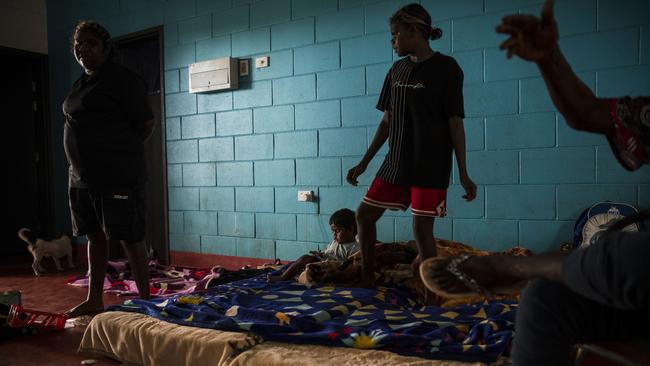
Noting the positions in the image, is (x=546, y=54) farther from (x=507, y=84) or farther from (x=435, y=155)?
(x=507, y=84)

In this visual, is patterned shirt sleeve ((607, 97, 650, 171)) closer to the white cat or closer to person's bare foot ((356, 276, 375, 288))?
person's bare foot ((356, 276, 375, 288))

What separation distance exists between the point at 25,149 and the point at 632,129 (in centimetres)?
588

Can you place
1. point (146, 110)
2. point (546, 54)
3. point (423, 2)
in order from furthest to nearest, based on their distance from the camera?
point (423, 2) < point (146, 110) < point (546, 54)

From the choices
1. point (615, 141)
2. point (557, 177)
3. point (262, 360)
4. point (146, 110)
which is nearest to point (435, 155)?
point (557, 177)

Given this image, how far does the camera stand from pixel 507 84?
3.10 metres

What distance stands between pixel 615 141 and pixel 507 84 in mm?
2115

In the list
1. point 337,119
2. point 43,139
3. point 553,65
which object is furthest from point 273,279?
point 43,139

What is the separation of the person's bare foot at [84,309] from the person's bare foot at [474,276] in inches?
89.4

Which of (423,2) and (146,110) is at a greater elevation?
(423,2)

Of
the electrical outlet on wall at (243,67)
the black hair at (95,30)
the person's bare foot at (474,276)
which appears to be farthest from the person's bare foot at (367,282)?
the electrical outlet on wall at (243,67)

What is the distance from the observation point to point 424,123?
7.94ft

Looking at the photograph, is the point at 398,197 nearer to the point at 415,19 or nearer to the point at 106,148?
the point at 415,19

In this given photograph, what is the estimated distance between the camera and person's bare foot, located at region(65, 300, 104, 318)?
2771mm

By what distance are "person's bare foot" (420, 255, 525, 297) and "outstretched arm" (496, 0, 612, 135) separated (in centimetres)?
33
